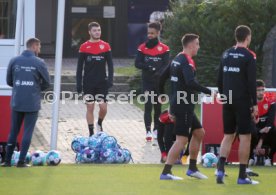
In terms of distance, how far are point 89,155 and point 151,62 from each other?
2.93m

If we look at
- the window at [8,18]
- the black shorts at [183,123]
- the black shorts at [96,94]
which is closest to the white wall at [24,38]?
the window at [8,18]

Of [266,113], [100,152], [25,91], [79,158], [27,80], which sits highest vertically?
[27,80]

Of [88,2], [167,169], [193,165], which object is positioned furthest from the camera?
[88,2]

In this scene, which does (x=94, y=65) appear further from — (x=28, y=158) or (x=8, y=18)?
(x=8, y=18)

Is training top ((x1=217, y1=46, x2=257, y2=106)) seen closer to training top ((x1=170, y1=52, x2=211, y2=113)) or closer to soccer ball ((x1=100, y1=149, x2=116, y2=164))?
training top ((x1=170, y1=52, x2=211, y2=113))

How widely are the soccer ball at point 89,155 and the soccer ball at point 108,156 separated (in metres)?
0.09

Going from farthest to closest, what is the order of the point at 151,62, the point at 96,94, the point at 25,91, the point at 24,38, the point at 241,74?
the point at 24,38 < the point at 151,62 < the point at 96,94 < the point at 25,91 < the point at 241,74

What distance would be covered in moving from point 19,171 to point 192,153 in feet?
7.96

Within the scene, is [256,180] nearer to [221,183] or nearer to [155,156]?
[221,183]

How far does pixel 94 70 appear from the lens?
645 inches

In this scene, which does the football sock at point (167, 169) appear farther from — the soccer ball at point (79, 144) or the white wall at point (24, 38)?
the white wall at point (24, 38)

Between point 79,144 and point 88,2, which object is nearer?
point 79,144

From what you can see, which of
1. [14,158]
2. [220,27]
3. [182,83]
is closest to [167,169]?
[182,83]

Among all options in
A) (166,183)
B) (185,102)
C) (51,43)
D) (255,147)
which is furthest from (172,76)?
(51,43)
